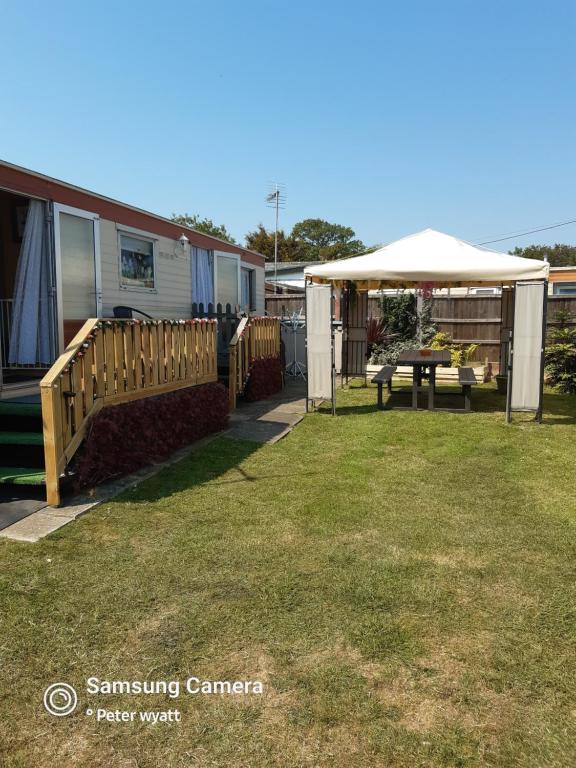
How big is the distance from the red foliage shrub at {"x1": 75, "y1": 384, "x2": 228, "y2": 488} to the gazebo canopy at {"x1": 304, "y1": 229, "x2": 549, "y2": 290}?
242 centimetres

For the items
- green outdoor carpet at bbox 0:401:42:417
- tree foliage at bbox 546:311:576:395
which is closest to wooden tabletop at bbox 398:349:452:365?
tree foliage at bbox 546:311:576:395

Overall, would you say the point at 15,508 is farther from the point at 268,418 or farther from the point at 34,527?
the point at 268,418

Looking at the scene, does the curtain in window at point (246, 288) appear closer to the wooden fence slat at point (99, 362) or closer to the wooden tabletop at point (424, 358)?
the wooden tabletop at point (424, 358)

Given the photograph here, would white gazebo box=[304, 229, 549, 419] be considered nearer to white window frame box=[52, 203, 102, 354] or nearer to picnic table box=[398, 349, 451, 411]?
picnic table box=[398, 349, 451, 411]

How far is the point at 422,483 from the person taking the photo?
446 cm

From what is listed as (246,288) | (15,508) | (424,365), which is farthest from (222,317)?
(15,508)

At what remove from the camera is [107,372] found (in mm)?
4668

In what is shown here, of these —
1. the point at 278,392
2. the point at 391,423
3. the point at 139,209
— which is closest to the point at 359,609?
the point at 391,423

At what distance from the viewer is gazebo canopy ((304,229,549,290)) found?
6.74 m

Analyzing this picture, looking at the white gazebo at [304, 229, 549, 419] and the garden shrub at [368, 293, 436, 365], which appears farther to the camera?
the garden shrub at [368, 293, 436, 365]

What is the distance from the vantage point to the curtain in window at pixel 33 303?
239 inches

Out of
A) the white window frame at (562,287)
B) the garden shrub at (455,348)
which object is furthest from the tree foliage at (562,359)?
the white window frame at (562,287)

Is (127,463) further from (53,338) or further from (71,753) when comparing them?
(71,753)

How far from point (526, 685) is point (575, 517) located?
6.33ft
